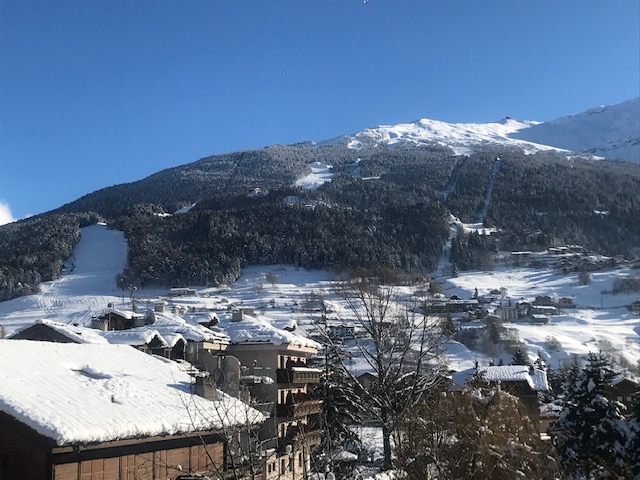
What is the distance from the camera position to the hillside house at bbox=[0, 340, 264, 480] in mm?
10266

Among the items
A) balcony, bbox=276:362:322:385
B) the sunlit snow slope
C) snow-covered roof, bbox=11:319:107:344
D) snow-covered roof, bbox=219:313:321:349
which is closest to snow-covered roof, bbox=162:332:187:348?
snow-covered roof, bbox=219:313:321:349

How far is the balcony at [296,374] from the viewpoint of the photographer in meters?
28.0

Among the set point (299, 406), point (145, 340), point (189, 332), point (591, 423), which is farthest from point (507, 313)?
point (591, 423)

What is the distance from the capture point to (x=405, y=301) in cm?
1720

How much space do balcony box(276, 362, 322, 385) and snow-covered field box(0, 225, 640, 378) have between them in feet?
91.4

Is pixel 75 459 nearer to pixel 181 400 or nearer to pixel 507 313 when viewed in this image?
pixel 181 400

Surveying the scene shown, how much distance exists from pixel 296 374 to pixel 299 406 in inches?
132

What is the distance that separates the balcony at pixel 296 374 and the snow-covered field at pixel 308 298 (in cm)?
2786

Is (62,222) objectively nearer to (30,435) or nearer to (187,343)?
(187,343)

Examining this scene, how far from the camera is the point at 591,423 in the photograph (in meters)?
19.6

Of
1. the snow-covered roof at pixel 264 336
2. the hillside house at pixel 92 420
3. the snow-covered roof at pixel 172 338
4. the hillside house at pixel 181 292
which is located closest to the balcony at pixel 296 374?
the snow-covered roof at pixel 264 336

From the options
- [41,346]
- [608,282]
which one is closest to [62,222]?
[608,282]

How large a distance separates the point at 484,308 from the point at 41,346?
85226mm

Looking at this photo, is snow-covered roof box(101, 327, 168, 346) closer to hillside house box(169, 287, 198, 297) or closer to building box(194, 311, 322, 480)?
building box(194, 311, 322, 480)
